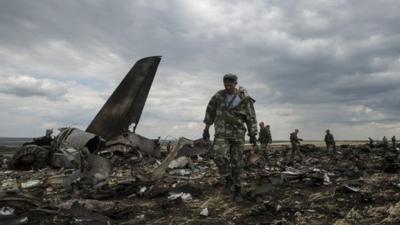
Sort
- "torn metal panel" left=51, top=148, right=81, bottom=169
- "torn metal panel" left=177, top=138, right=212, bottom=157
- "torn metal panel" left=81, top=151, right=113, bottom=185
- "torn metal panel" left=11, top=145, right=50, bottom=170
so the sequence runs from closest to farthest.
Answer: "torn metal panel" left=81, top=151, right=113, bottom=185 < "torn metal panel" left=51, top=148, right=81, bottom=169 < "torn metal panel" left=11, top=145, right=50, bottom=170 < "torn metal panel" left=177, top=138, right=212, bottom=157

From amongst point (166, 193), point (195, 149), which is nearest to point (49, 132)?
point (195, 149)

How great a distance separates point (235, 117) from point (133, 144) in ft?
25.6

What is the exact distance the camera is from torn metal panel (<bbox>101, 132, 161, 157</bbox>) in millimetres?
13180

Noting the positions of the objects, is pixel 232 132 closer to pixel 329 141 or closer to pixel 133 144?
pixel 133 144

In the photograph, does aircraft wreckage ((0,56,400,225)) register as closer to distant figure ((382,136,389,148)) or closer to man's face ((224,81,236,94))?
man's face ((224,81,236,94))

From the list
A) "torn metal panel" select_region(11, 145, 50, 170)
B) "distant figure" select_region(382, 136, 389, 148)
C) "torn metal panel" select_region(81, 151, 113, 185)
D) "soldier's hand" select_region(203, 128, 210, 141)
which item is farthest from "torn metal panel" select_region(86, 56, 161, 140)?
"distant figure" select_region(382, 136, 389, 148)

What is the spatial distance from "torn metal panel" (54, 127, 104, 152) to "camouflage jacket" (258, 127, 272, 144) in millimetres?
7786

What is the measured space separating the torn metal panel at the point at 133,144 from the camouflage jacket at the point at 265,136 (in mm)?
5527

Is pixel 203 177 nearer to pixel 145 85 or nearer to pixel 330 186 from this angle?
pixel 330 186

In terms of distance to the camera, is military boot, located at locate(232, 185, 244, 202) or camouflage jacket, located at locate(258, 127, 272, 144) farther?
camouflage jacket, located at locate(258, 127, 272, 144)

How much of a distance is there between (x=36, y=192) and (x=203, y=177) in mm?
3334

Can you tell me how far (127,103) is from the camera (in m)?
14.7

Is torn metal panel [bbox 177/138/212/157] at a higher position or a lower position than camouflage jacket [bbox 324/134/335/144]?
lower

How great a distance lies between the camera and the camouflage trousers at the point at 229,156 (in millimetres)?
6254
